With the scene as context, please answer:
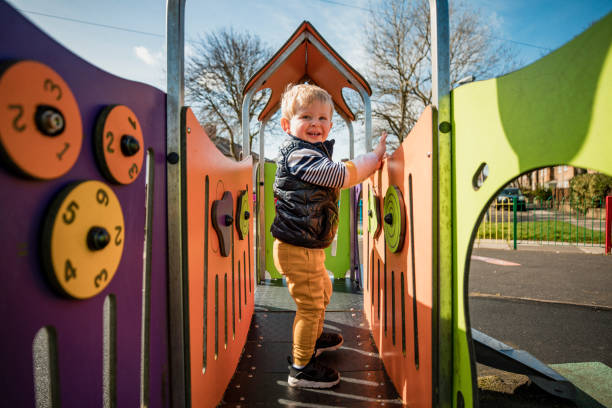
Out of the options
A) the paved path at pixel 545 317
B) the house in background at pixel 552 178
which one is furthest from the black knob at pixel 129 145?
the house in background at pixel 552 178

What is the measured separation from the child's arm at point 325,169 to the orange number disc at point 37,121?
0.97 meters

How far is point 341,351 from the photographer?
5.82 feet

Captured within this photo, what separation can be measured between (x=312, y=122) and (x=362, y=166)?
13.0 inches

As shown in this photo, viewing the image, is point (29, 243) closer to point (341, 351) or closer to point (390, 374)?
point (390, 374)

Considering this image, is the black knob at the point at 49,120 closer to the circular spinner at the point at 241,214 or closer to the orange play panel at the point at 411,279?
the orange play panel at the point at 411,279

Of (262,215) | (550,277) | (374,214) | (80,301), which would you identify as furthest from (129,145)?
(550,277)

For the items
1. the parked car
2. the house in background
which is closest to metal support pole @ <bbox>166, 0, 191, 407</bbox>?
the parked car

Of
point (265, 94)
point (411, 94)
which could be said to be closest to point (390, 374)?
point (265, 94)

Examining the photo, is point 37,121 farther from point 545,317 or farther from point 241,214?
point 545,317

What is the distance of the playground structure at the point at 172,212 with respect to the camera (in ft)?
1.65

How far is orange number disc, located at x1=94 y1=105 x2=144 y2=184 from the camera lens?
2.15 feet

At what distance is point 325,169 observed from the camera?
56.6 inches

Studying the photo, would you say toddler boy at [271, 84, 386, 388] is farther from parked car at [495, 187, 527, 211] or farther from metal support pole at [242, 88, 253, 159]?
parked car at [495, 187, 527, 211]

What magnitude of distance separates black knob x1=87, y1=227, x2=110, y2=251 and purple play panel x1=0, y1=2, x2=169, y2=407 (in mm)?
94
